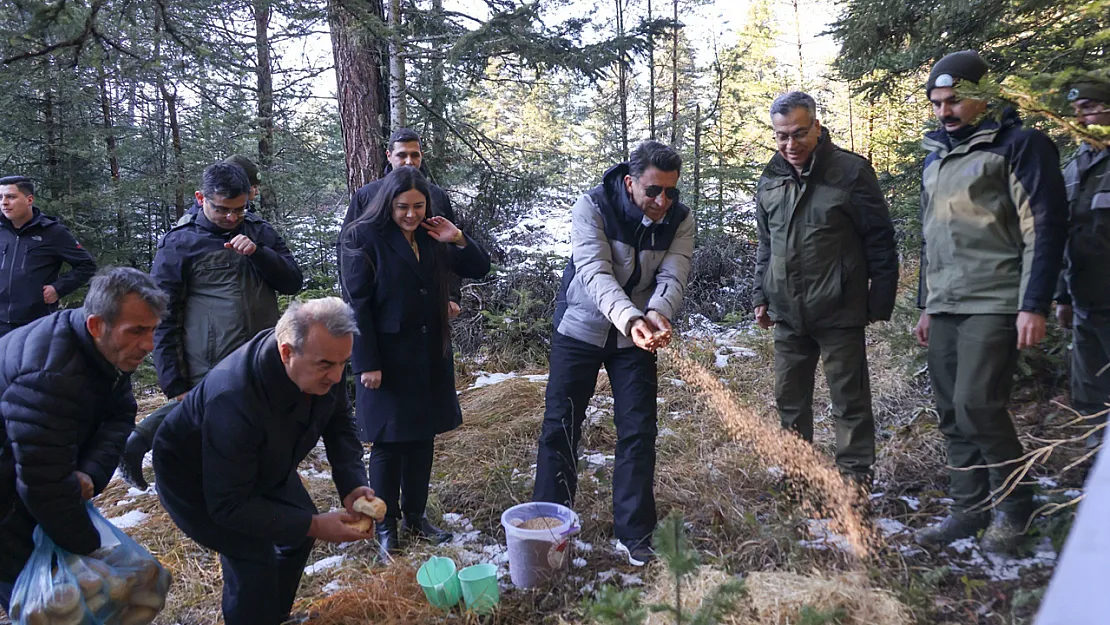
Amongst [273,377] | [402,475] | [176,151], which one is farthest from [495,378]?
[176,151]

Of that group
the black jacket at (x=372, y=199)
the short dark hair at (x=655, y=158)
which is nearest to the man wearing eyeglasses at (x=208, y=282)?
the black jacket at (x=372, y=199)

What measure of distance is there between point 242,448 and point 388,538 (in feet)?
4.71

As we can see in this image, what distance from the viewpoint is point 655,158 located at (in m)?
3.20

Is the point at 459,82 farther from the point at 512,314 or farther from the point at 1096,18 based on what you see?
A: the point at 1096,18

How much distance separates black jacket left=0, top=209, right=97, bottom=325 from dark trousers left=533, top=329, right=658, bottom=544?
4366mm

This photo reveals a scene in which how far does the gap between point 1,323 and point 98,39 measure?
2533 mm

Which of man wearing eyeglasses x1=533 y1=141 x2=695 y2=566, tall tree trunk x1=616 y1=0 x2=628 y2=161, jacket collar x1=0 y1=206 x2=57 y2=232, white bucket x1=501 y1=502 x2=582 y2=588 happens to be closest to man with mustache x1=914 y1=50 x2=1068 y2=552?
man wearing eyeglasses x1=533 y1=141 x2=695 y2=566

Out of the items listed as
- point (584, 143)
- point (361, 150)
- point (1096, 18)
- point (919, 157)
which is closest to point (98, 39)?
point (361, 150)

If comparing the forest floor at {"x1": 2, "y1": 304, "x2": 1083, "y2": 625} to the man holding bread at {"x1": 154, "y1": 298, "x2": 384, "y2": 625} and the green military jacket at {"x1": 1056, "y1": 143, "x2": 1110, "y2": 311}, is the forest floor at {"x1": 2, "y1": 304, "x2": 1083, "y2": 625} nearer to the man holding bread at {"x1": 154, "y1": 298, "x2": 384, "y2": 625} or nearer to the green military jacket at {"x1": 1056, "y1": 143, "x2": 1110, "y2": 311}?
the man holding bread at {"x1": 154, "y1": 298, "x2": 384, "y2": 625}

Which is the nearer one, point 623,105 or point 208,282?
point 208,282

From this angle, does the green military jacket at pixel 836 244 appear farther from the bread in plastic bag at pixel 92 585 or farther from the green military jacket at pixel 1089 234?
the bread in plastic bag at pixel 92 585

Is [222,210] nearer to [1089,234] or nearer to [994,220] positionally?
[994,220]

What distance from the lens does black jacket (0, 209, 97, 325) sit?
5273 millimetres

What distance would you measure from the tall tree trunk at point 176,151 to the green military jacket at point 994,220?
9.79 m
